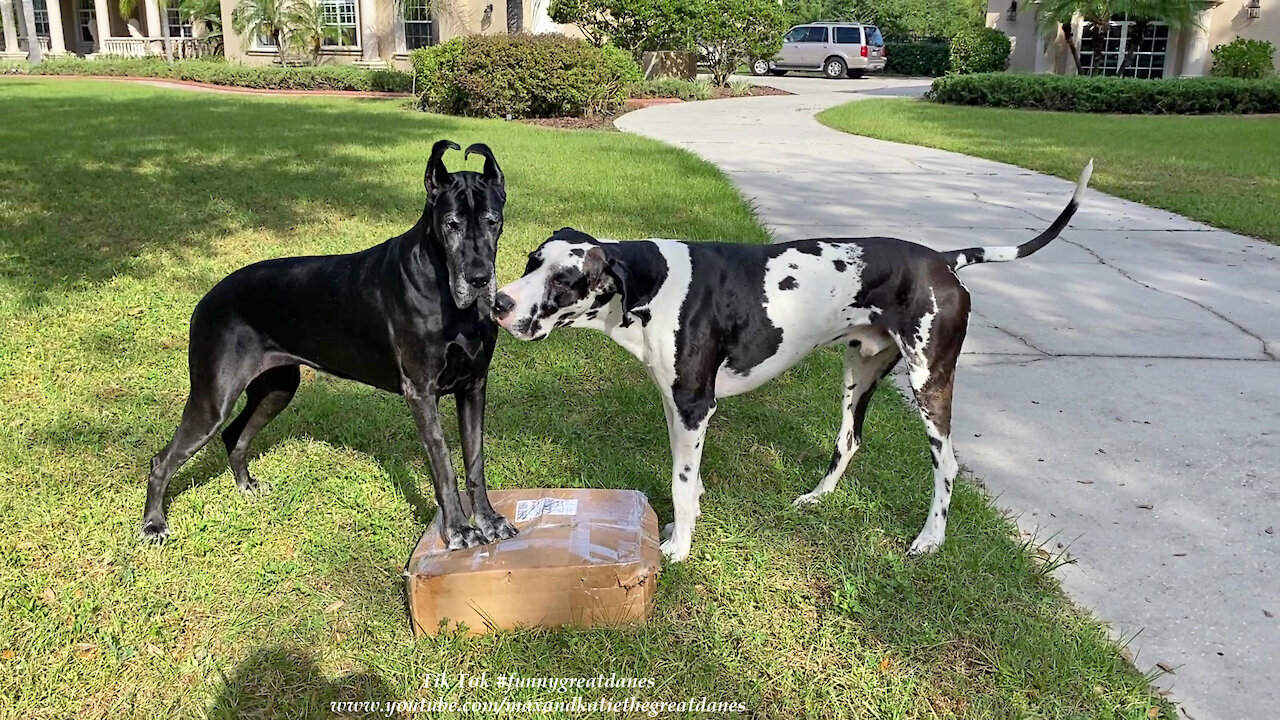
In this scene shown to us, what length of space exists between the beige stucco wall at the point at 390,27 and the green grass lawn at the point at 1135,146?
459 inches

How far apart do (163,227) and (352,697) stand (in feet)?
Result: 19.7

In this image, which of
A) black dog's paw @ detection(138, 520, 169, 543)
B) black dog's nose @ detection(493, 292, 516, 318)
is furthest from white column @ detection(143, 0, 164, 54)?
black dog's nose @ detection(493, 292, 516, 318)

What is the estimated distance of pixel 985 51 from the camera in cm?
2634

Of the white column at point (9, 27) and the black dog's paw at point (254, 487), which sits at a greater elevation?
the white column at point (9, 27)

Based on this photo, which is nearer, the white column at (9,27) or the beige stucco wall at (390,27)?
the beige stucco wall at (390,27)

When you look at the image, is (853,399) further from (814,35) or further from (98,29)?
(98,29)

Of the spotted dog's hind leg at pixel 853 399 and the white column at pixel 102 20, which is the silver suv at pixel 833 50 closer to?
the white column at pixel 102 20

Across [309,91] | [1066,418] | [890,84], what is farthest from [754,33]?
[1066,418]

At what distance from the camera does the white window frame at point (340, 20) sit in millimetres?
28922

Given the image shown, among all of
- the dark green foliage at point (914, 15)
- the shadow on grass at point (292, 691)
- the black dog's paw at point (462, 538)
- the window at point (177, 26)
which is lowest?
the shadow on grass at point (292, 691)

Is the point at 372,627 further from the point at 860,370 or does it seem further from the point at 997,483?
the point at 997,483

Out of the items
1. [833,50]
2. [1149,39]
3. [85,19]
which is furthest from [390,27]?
[1149,39]

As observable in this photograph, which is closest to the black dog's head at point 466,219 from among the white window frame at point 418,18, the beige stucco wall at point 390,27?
the beige stucco wall at point 390,27

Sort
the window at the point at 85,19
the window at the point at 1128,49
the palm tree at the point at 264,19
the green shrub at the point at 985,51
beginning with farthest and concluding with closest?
1. the window at the point at 85,19
2. the palm tree at the point at 264,19
3. the window at the point at 1128,49
4. the green shrub at the point at 985,51
